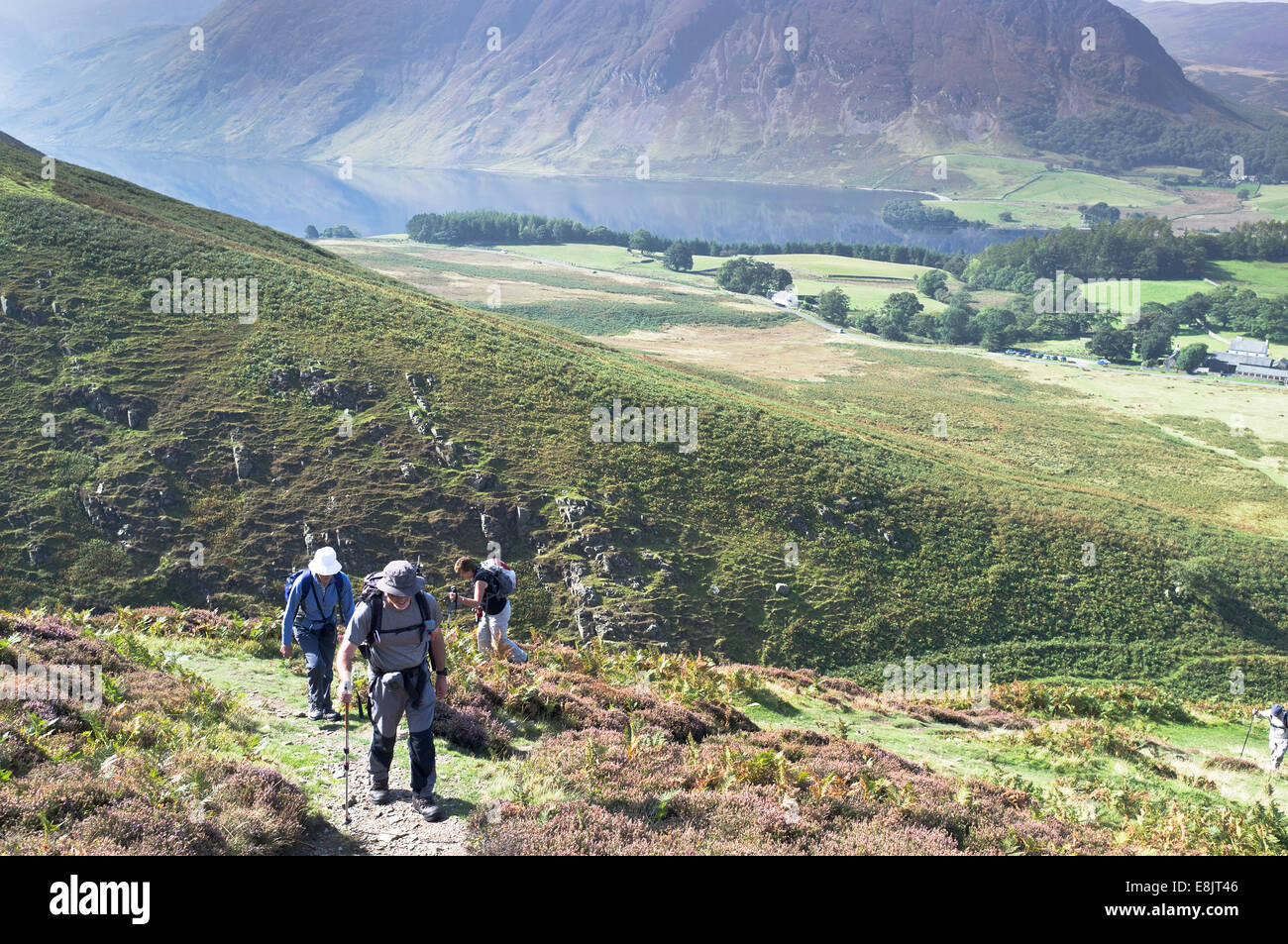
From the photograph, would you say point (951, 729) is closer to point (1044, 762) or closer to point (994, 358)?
point (1044, 762)

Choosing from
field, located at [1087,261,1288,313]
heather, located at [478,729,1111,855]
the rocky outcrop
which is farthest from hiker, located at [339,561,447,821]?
field, located at [1087,261,1288,313]

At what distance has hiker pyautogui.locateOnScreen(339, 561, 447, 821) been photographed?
9.38 meters

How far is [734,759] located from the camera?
1241 centimetres

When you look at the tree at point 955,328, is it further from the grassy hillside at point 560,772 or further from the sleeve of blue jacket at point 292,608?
the sleeve of blue jacket at point 292,608

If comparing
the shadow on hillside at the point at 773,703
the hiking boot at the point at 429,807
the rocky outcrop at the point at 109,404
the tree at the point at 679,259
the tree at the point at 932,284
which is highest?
the tree at the point at 679,259

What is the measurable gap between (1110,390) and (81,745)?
110576 millimetres

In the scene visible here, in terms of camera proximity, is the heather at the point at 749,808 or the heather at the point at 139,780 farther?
the heather at the point at 749,808

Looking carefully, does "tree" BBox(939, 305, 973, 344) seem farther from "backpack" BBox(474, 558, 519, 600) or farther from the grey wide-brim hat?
the grey wide-brim hat

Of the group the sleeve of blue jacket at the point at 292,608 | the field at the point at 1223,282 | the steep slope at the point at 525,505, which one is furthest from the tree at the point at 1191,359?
the sleeve of blue jacket at the point at 292,608

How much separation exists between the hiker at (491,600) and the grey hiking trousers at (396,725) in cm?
545

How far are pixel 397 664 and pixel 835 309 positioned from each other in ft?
463

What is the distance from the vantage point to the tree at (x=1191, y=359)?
11888 cm

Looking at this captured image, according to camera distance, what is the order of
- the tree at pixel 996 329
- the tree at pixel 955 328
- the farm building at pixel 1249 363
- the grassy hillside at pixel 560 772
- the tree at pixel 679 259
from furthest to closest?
the tree at pixel 679 259 < the tree at pixel 955 328 < the tree at pixel 996 329 < the farm building at pixel 1249 363 < the grassy hillside at pixel 560 772
